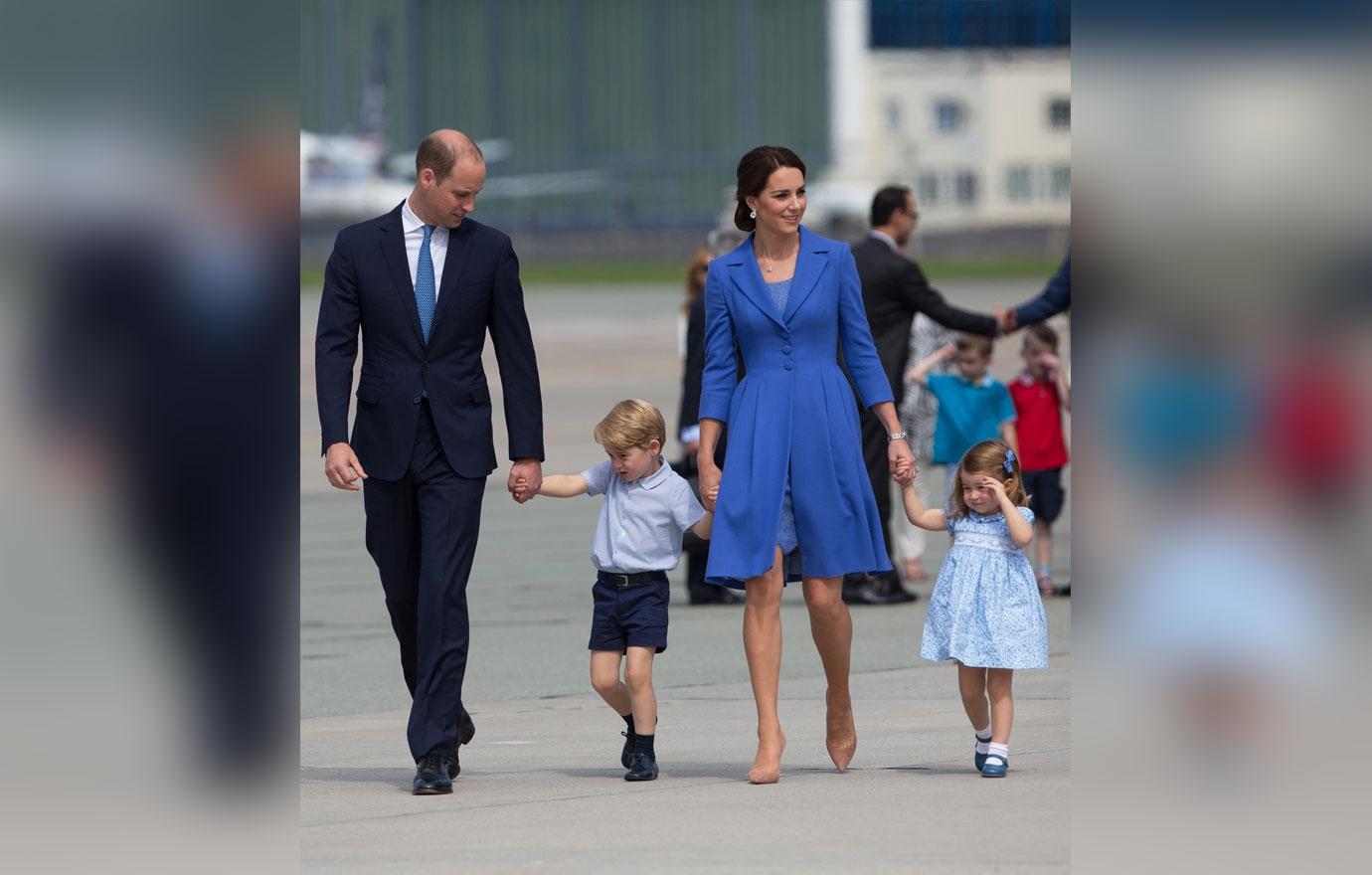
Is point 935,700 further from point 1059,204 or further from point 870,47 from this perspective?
point 870,47

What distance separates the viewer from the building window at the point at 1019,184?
293 feet

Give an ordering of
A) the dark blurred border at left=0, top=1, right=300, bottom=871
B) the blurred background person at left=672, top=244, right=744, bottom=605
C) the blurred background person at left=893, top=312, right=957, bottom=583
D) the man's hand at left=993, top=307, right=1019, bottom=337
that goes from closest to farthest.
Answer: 1. the dark blurred border at left=0, top=1, right=300, bottom=871
2. the man's hand at left=993, top=307, right=1019, bottom=337
3. the blurred background person at left=672, top=244, right=744, bottom=605
4. the blurred background person at left=893, top=312, right=957, bottom=583

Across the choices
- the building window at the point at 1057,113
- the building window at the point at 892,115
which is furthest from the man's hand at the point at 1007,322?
the building window at the point at 892,115

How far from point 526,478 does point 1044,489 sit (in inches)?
224

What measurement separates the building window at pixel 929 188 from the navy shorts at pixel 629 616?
80734mm

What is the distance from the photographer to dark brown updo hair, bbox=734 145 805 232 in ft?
24.0

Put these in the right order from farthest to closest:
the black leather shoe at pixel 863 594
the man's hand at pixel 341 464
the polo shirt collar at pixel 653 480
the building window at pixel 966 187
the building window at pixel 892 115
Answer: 1. the building window at pixel 892 115
2. the building window at pixel 966 187
3. the black leather shoe at pixel 863 594
4. the polo shirt collar at pixel 653 480
5. the man's hand at pixel 341 464

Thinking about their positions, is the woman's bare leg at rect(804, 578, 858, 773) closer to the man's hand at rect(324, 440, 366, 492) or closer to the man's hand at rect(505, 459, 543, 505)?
the man's hand at rect(505, 459, 543, 505)

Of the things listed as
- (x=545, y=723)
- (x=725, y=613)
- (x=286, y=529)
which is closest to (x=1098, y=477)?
(x=286, y=529)

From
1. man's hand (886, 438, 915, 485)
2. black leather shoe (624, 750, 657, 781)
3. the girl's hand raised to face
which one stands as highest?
man's hand (886, 438, 915, 485)

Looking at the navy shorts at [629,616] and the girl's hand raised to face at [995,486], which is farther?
the navy shorts at [629,616]

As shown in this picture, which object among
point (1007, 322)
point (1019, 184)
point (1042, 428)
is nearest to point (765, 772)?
point (1007, 322)

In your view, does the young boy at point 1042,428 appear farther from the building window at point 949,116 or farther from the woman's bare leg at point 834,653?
the building window at point 949,116

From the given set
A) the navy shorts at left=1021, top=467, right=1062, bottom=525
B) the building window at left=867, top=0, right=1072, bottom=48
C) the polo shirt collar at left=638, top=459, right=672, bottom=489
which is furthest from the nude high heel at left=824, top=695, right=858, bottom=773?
the building window at left=867, top=0, right=1072, bottom=48
